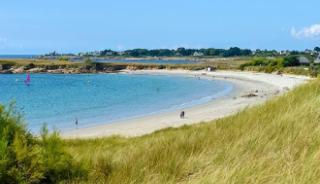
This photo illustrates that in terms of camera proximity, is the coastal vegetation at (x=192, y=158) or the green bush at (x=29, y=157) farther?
the green bush at (x=29, y=157)

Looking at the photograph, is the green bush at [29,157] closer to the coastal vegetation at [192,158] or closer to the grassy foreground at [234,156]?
the coastal vegetation at [192,158]

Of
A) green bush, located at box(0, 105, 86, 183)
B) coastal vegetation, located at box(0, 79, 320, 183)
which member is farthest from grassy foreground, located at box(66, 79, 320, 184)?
green bush, located at box(0, 105, 86, 183)

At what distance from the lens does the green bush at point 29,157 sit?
4992mm

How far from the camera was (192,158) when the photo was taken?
5.71 meters

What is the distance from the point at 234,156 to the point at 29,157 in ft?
6.68

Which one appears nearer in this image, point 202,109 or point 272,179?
point 272,179

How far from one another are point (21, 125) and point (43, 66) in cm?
13673

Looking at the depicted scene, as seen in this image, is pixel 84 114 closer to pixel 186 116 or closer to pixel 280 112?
pixel 186 116

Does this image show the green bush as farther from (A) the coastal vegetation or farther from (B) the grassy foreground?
(B) the grassy foreground

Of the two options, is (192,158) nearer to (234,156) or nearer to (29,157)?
(234,156)

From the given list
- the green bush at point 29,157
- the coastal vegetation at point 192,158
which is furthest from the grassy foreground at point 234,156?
the green bush at point 29,157

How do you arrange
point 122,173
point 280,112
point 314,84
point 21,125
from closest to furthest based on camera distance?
point 122,173 → point 21,125 → point 280,112 → point 314,84

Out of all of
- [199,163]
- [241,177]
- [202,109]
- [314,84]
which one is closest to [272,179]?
[241,177]

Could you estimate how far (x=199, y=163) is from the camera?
554 centimetres
